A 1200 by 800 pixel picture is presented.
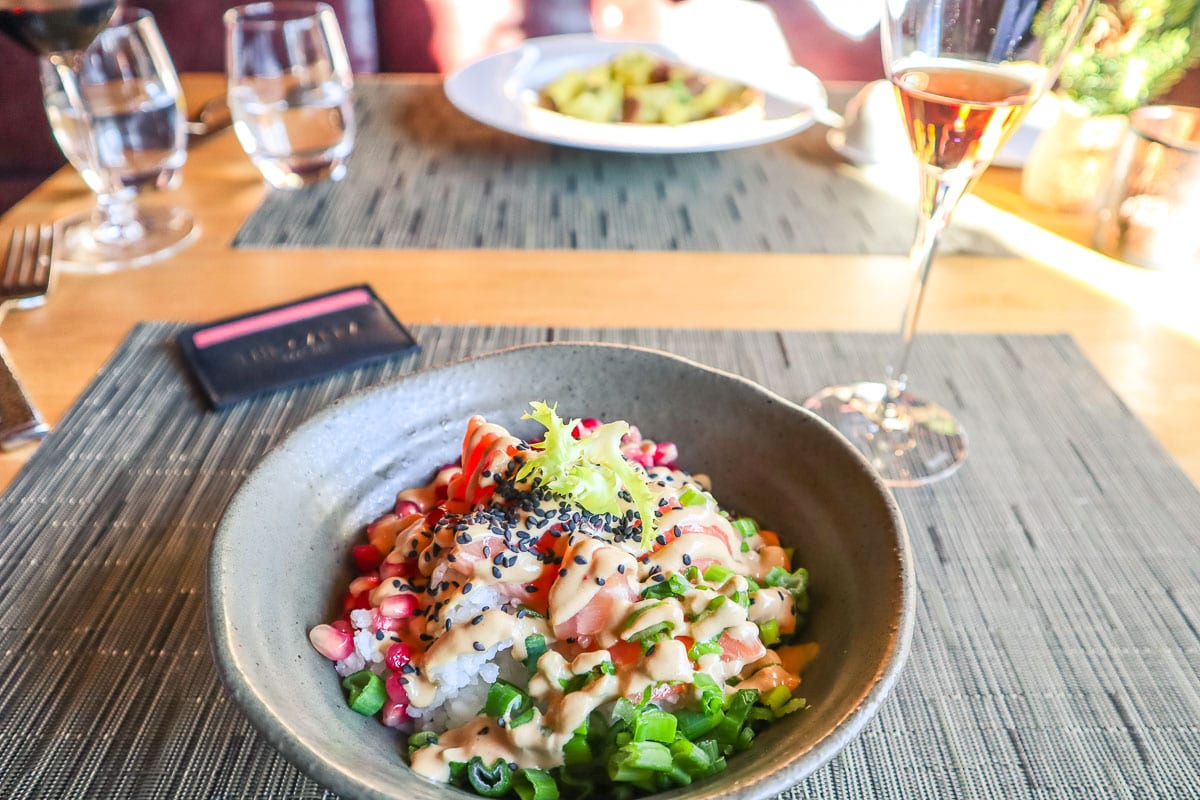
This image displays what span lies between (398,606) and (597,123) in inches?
49.1

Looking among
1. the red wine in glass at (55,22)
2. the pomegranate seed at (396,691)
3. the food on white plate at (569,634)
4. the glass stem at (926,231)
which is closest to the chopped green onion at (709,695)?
the food on white plate at (569,634)

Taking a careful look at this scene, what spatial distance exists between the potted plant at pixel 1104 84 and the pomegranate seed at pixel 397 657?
53.0 inches

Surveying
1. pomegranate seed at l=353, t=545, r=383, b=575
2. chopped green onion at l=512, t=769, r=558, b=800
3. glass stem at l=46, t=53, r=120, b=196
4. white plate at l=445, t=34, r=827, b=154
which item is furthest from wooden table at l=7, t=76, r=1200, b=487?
chopped green onion at l=512, t=769, r=558, b=800

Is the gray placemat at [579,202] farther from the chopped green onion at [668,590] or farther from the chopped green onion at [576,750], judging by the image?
the chopped green onion at [576,750]

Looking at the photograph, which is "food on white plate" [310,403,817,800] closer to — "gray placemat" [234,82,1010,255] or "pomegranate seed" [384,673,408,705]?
"pomegranate seed" [384,673,408,705]

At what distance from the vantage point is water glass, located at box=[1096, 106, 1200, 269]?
1366 mm

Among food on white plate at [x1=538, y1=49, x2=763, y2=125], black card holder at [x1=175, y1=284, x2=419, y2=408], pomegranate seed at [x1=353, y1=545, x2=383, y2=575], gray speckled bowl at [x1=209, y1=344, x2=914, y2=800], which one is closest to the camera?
gray speckled bowl at [x1=209, y1=344, x2=914, y2=800]

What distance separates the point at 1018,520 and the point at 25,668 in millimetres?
1010

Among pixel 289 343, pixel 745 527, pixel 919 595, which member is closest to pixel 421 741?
pixel 745 527

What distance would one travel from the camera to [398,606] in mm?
744

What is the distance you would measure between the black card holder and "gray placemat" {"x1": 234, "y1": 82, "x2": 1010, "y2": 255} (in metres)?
0.27

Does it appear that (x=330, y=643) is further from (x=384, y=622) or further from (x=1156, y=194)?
(x=1156, y=194)

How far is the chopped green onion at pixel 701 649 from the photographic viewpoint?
694 millimetres

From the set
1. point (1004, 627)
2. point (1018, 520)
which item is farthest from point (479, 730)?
point (1018, 520)
